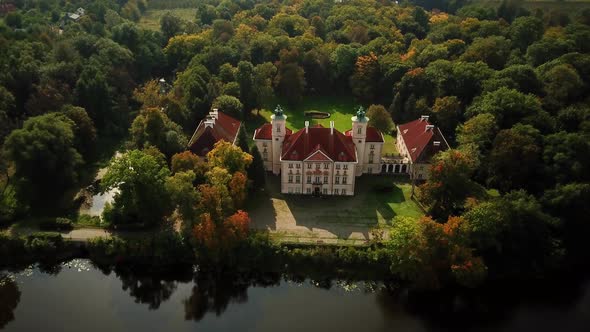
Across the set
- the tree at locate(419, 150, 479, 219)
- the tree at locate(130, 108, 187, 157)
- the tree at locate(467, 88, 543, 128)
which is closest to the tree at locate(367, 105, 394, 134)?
the tree at locate(467, 88, 543, 128)

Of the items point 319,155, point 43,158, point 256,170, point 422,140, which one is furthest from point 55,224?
point 422,140

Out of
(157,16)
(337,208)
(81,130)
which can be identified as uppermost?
(157,16)

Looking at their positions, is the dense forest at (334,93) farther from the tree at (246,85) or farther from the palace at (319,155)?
the palace at (319,155)

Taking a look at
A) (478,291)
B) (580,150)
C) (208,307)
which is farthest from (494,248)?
(208,307)

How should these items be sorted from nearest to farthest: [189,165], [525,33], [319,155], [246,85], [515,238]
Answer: [515,238], [189,165], [319,155], [246,85], [525,33]

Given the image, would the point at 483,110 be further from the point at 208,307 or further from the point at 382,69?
the point at 208,307

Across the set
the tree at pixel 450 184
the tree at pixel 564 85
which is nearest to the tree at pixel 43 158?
the tree at pixel 450 184

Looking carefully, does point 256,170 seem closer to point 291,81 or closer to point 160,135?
point 160,135
